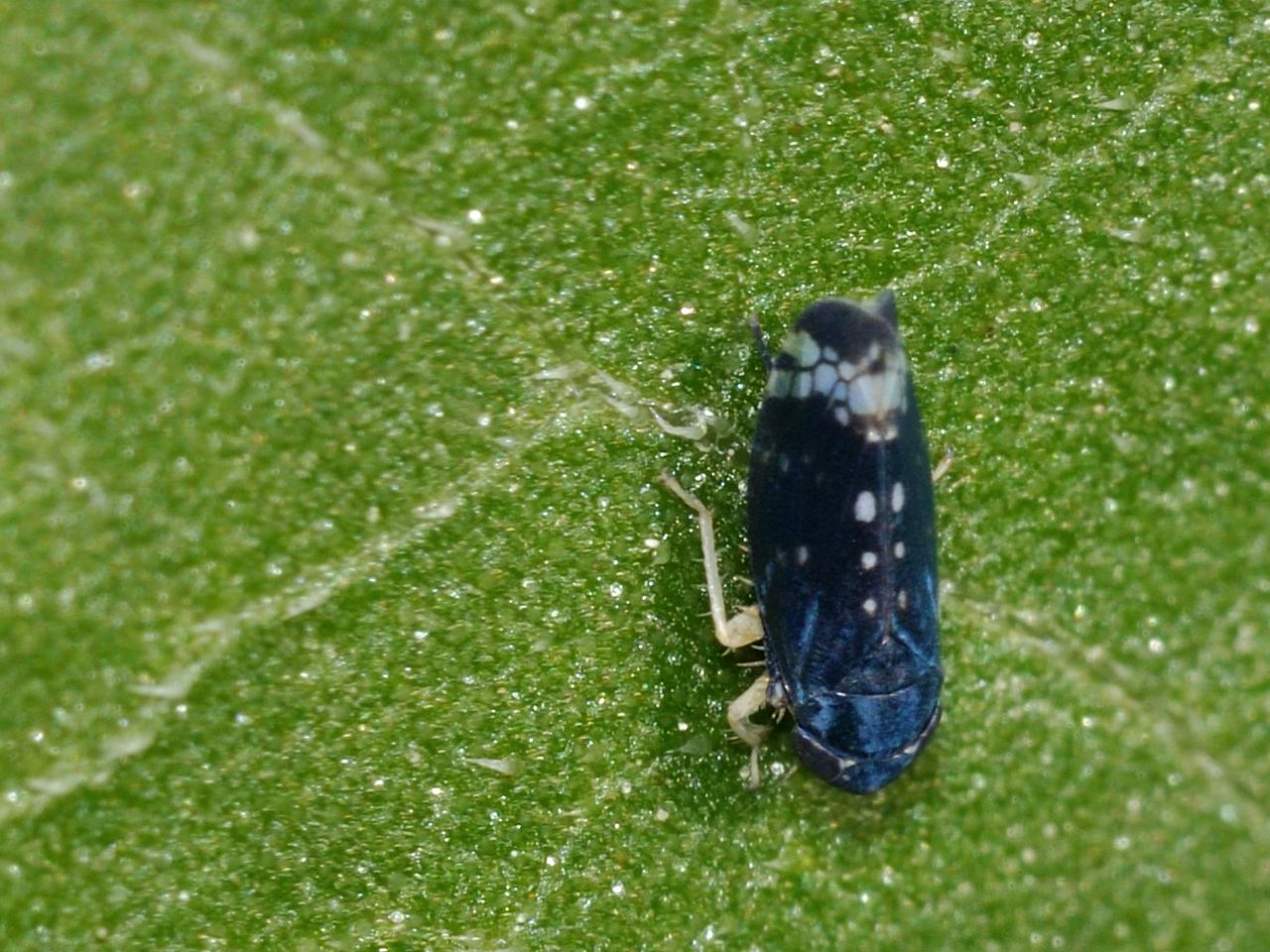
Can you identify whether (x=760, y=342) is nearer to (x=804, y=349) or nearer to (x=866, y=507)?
(x=804, y=349)

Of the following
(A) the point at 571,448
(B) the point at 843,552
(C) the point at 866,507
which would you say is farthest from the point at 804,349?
(A) the point at 571,448

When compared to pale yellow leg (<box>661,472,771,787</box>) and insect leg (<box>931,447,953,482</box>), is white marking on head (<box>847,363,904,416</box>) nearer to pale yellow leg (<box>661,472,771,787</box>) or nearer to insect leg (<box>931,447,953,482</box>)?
insect leg (<box>931,447,953,482</box>)

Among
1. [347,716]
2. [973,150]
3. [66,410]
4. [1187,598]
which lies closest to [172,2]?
[66,410]

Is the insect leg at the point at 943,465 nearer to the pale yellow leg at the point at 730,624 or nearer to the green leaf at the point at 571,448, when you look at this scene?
the green leaf at the point at 571,448

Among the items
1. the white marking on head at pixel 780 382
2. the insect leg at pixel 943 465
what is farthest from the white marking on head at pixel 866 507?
the insect leg at pixel 943 465

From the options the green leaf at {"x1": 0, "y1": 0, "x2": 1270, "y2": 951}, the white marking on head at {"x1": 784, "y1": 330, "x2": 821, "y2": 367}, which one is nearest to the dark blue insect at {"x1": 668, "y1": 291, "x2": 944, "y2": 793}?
the white marking on head at {"x1": 784, "y1": 330, "x2": 821, "y2": 367}

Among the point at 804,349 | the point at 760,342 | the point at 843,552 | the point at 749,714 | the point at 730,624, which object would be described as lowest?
the point at 749,714
